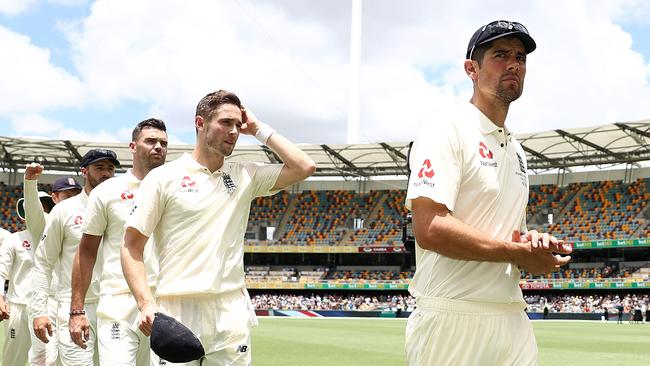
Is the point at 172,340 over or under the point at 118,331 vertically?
over

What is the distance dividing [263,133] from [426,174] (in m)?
1.71

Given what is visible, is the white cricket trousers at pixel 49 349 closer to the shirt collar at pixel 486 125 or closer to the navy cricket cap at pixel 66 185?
the navy cricket cap at pixel 66 185

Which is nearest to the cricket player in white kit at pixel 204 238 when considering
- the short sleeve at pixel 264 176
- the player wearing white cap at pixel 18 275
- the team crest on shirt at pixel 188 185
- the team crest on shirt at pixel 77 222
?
the team crest on shirt at pixel 188 185

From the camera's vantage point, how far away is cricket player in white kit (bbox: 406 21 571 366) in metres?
3.37

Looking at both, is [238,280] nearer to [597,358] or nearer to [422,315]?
[422,315]

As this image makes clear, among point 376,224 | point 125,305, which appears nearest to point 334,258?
point 376,224

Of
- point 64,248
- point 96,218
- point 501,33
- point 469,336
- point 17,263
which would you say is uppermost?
point 501,33

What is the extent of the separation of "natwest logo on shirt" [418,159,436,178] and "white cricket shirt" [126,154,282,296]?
151 cm

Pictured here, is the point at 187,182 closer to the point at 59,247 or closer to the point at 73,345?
the point at 73,345

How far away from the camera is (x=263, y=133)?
4.82m

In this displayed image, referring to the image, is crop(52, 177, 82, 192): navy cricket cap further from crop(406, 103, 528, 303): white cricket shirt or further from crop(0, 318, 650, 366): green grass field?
crop(0, 318, 650, 366): green grass field

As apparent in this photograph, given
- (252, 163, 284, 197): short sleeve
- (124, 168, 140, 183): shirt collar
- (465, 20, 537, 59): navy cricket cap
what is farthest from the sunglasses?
(124, 168, 140, 183): shirt collar

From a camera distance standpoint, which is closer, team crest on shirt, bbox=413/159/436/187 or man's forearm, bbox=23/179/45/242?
team crest on shirt, bbox=413/159/436/187

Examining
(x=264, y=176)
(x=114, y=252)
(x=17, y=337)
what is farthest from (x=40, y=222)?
(x=264, y=176)
